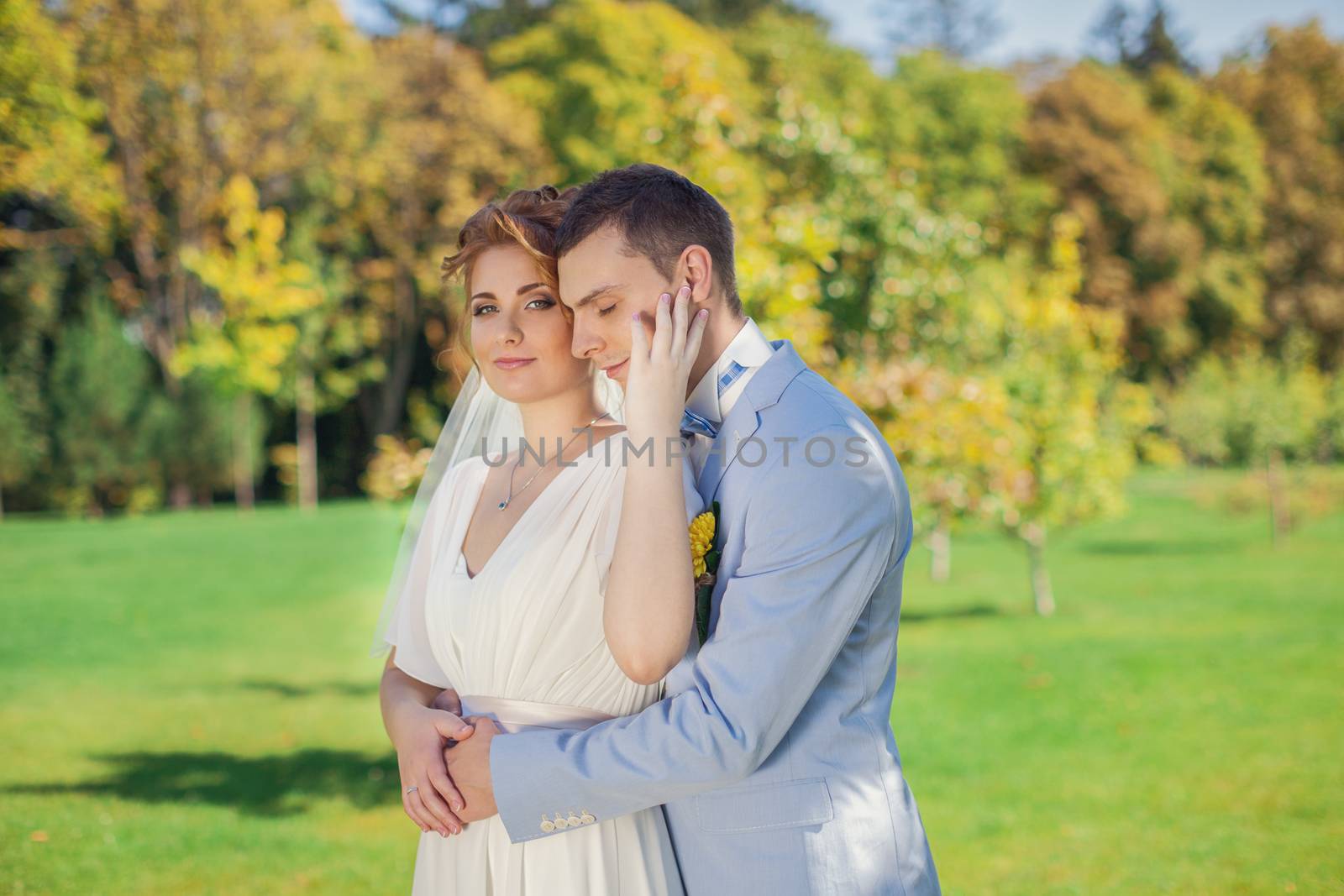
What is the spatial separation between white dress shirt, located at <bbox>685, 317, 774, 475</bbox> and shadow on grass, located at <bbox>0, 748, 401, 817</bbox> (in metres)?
5.55

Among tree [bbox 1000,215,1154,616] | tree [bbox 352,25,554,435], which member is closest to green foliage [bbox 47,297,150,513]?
tree [bbox 352,25,554,435]

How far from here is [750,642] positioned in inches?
77.7

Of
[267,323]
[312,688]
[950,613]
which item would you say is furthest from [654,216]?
[267,323]

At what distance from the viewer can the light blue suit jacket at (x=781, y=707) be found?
6.51 ft

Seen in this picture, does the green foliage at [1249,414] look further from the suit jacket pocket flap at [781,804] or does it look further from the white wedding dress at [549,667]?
the suit jacket pocket flap at [781,804]

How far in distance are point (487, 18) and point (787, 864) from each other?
116 ft

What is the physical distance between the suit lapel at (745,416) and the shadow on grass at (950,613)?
11.9m

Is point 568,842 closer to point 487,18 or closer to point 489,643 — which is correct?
point 489,643

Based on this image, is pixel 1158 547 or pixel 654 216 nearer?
pixel 654 216

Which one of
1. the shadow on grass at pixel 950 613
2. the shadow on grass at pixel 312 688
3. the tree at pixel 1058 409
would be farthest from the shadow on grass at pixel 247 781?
the shadow on grass at pixel 950 613

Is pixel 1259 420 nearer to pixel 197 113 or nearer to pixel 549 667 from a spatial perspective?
pixel 549 667

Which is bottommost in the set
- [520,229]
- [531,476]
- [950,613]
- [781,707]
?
[950,613]

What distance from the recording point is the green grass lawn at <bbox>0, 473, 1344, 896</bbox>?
5949 millimetres

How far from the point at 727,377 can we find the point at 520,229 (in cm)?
73
